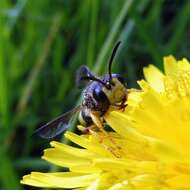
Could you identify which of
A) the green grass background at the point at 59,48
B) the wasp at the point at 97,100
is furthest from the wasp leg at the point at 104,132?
the green grass background at the point at 59,48

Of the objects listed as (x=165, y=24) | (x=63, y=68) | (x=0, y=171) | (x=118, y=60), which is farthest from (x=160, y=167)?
(x=165, y=24)

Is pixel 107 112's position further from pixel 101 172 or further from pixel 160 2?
pixel 160 2

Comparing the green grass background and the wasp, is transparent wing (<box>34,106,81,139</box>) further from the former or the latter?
the green grass background

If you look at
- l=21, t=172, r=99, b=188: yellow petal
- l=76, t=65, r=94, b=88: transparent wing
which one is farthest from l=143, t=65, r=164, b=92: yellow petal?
l=21, t=172, r=99, b=188: yellow petal

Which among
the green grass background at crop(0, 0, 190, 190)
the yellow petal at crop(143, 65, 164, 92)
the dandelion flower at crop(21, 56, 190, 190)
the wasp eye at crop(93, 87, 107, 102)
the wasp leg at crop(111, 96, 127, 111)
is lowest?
the dandelion flower at crop(21, 56, 190, 190)

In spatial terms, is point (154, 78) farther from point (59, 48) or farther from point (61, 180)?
point (59, 48)

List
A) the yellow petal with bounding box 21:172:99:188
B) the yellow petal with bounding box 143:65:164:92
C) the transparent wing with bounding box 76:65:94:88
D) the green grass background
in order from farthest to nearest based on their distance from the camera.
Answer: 1. the green grass background
2. the yellow petal with bounding box 143:65:164:92
3. the transparent wing with bounding box 76:65:94:88
4. the yellow petal with bounding box 21:172:99:188

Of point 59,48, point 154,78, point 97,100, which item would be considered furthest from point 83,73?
point 59,48

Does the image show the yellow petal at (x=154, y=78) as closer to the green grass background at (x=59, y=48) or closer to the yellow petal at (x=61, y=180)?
the green grass background at (x=59, y=48)
